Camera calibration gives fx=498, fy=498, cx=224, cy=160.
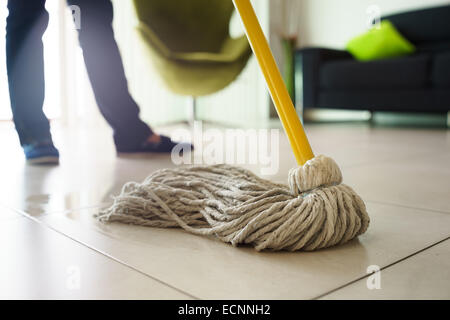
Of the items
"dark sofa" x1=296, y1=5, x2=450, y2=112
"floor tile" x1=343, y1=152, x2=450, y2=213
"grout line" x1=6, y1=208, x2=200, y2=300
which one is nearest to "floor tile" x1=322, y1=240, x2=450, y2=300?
"grout line" x1=6, y1=208, x2=200, y2=300

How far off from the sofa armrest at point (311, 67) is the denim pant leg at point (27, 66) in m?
2.08

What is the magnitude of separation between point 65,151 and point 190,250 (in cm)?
116

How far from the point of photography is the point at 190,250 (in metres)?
0.58

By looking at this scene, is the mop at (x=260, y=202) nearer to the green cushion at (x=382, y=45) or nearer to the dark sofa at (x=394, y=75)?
the dark sofa at (x=394, y=75)

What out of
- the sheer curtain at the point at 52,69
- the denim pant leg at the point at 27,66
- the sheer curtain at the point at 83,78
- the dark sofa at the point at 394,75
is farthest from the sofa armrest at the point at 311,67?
the denim pant leg at the point at 27,66

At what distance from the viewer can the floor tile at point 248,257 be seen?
0.46 m

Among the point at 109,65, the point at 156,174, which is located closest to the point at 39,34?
the point at 109,65

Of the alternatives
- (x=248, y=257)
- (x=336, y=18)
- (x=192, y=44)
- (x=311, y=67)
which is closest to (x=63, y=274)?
(x=248, y=257)

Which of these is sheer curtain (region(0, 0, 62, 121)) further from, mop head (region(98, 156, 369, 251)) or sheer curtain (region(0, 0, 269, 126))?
mop head (region(98, 156, 369, 251))

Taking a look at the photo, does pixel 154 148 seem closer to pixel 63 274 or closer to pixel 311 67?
pixel 63 274

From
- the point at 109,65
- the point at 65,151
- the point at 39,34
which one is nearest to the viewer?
the point at 39,34

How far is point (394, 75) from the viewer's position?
8.97 feet

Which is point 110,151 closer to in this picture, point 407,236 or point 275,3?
point 407,236

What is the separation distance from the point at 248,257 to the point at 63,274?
0.19 metres
